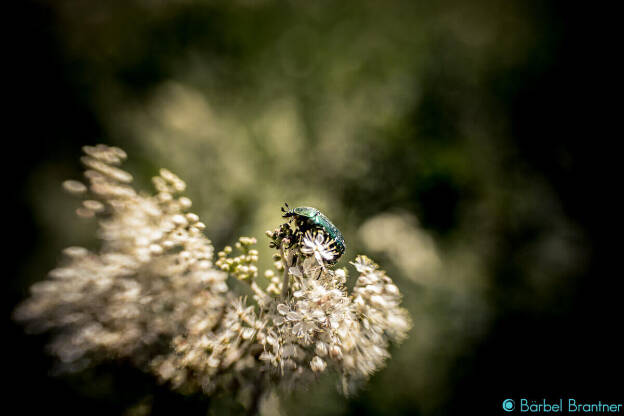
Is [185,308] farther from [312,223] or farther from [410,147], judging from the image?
[410,147]

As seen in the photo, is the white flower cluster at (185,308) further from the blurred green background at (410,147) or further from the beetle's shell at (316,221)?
the blurred green background at (410,147)

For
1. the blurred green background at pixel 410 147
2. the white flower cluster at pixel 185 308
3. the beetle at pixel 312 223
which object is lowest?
the white flower cluster at pixel 185 308

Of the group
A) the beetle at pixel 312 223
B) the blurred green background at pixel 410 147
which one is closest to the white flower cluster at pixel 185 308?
the beetle at pixel 312 223

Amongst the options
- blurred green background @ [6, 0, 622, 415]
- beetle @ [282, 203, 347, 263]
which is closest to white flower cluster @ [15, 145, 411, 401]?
beetle @ [282, 203, 347, 263]

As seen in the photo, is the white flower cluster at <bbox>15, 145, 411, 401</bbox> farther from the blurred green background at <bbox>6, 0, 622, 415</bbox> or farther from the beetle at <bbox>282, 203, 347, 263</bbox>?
the blurred green background at <bbox>6, 0, 622, 415</bbox>

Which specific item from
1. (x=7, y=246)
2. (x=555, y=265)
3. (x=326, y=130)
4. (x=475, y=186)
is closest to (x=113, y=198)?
(x=7, y=246)

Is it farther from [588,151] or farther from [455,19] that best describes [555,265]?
[455,19]
